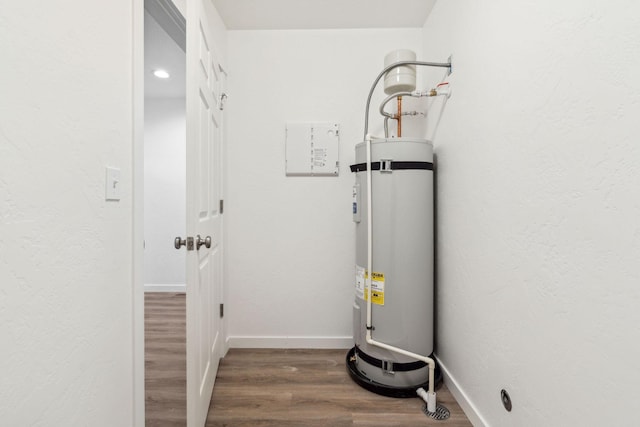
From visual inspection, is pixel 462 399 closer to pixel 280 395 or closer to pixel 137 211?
pixel 280 395

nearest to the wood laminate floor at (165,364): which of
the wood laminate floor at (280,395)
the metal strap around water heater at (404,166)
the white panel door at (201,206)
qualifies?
the wood laminate floor at (280,395)

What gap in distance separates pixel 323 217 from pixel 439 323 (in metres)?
1.02

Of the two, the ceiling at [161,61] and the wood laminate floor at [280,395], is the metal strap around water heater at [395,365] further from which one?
the ceiling at [161,61]

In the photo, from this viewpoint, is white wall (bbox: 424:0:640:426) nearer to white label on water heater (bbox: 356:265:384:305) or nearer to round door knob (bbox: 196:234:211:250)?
white label on water heater (bbox: 356:265:384:305)

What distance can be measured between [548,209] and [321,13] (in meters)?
1.79

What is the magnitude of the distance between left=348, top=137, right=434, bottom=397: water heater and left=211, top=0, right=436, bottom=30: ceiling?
0.95m

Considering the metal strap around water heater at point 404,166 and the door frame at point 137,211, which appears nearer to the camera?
the door frame at point 137,211

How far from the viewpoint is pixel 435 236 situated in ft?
5.93

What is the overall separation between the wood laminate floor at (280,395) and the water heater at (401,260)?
0.14 metres

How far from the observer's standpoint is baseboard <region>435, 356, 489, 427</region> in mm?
1335

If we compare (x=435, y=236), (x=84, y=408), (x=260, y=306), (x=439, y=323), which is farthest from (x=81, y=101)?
(x=439, y=323)

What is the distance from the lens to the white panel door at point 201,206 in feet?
3.73

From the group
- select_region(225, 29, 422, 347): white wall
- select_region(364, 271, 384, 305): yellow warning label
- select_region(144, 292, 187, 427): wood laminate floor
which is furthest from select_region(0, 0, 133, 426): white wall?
select_region(364, 271, 384, 305): yellow warning label

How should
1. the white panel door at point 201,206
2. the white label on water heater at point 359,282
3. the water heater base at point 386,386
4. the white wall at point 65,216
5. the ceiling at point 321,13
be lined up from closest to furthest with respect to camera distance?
1. the white wall at point 65,216
2. the white panel door at point 201,206
3. the water heater base at point 386,386
4. the white label on water heater at point 359,282
5. the ceiling at point 321,13
